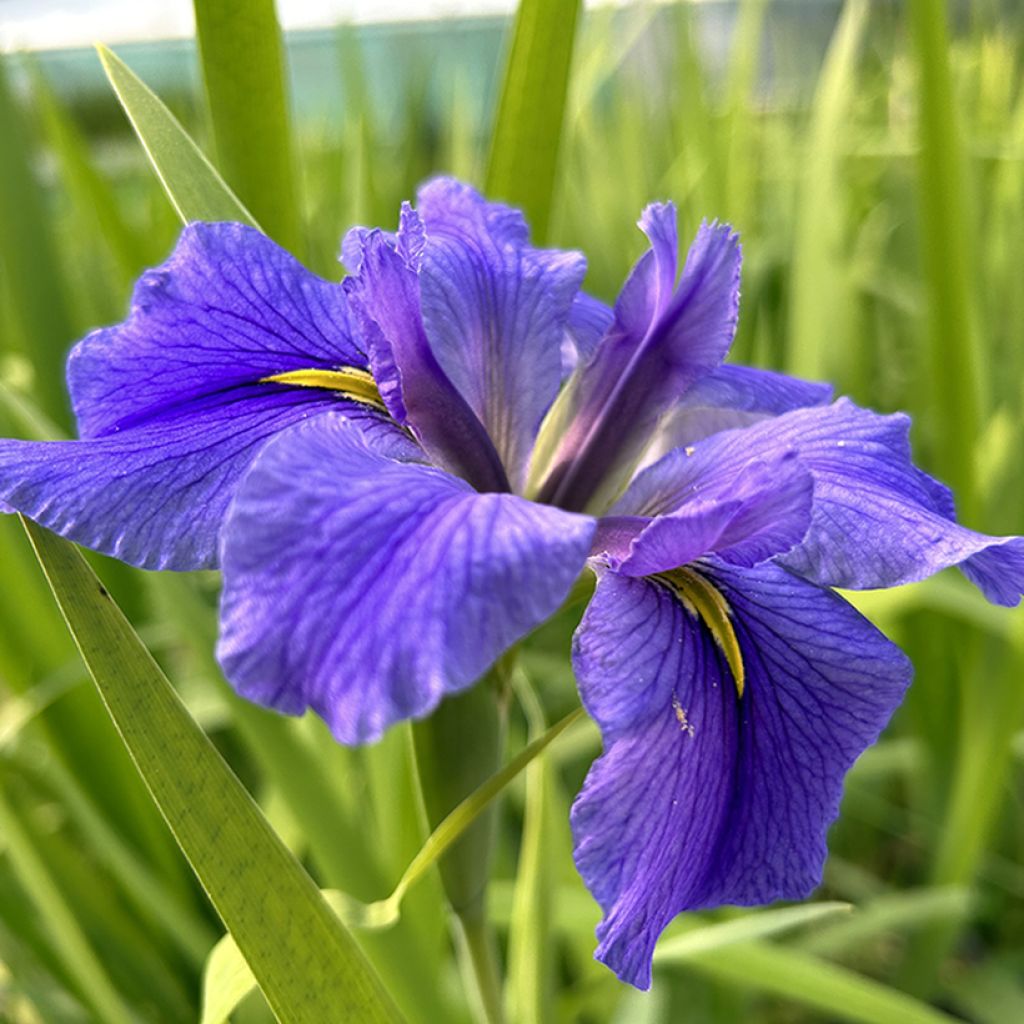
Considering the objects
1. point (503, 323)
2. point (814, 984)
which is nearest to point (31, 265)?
point (503, 323)

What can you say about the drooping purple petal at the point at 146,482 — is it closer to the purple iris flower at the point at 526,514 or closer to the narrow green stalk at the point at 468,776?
the purple iris flower at the point at 526,514

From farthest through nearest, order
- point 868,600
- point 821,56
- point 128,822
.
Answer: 1. point 821,56
2. point 128,822
3. point 868,600

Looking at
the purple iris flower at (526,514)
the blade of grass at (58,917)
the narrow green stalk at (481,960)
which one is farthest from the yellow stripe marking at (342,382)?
the blade of grass at (58,917)

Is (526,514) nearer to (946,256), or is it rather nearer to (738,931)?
(738,931)

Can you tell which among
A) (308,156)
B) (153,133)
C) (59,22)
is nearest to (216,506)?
(153,133)

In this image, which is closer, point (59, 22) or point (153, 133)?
point (153, 133)

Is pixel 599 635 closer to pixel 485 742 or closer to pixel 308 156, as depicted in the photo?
pixel 485 742
